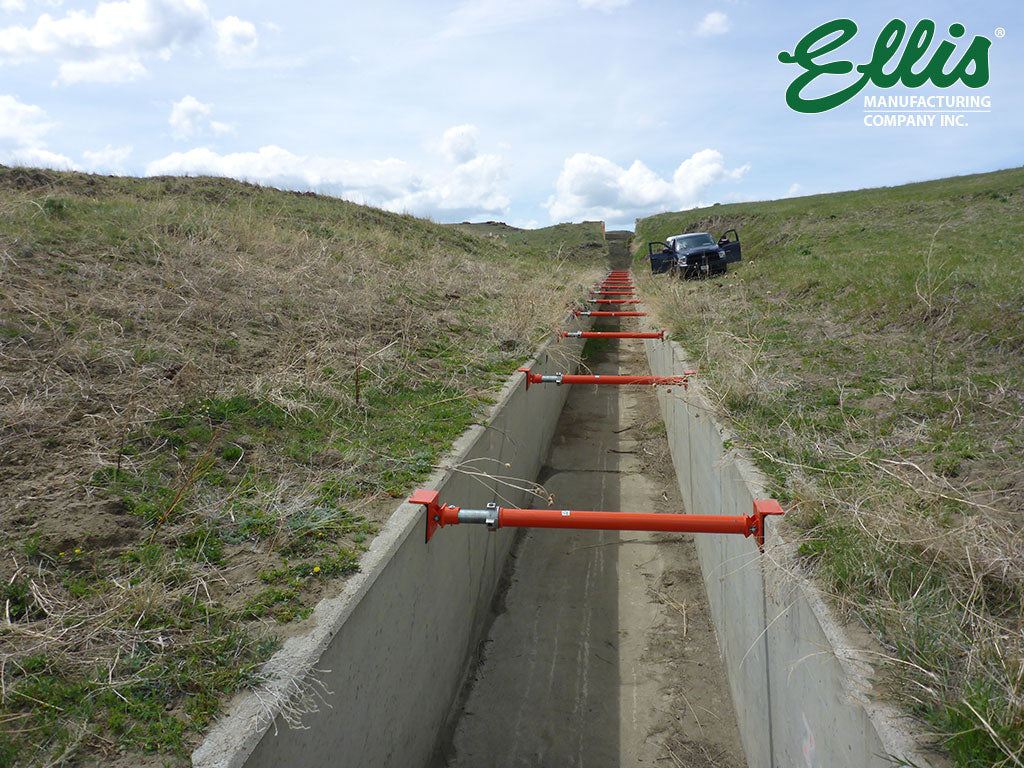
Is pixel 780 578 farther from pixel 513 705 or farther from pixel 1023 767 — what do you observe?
pixel 513 705

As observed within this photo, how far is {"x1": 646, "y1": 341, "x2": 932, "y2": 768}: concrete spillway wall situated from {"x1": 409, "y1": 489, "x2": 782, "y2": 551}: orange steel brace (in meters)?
0.13

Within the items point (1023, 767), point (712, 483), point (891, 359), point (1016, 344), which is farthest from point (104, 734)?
point (1016, 344)

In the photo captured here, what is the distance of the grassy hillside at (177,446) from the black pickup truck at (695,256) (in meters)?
10.9

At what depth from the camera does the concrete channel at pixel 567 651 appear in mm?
2436

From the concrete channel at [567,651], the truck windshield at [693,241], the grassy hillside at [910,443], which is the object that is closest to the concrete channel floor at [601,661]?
the concrete channel at [567,651]

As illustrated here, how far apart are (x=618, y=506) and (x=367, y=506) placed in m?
4.36

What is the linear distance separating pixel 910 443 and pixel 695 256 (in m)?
15.1

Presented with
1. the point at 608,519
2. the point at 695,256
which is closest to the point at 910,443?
the point at 608,519

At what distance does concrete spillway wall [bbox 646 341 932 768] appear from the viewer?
2.24 m

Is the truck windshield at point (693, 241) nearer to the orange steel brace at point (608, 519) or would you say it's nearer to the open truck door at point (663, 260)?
the open truck door at point (663, 260)

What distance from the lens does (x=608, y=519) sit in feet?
12.0

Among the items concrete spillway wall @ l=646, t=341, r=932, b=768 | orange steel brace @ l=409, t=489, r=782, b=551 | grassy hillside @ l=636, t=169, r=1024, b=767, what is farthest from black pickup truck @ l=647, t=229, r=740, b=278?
orange steel brace @ l=409, t=489, r=782, b=551

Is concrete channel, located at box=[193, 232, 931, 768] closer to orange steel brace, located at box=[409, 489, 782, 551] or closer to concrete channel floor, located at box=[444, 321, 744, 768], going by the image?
concrete channel floor, located at box=[444, 321, 744, 768]

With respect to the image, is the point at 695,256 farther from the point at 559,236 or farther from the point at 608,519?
the point at 559,236
